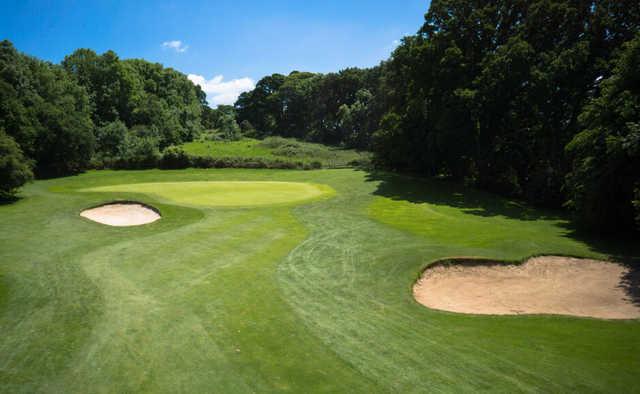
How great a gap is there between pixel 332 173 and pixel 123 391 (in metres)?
37.4

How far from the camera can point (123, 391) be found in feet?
22.3

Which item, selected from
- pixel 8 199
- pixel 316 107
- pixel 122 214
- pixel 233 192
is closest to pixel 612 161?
pixel 233 192

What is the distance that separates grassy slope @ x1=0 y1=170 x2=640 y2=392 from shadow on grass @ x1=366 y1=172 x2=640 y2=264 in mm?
1324

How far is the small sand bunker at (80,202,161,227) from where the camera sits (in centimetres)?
2184

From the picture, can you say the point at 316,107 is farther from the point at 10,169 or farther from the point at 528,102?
the point at 10,169

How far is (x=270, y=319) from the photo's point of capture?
9641 mm

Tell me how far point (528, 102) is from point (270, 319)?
93.4 ft

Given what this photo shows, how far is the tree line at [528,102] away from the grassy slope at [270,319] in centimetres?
463

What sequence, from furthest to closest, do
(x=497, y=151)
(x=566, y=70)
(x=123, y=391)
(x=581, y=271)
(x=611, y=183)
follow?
(x=497, y=151) < (x=566, y=70) < (x=611, y=183) < (x=581, y=271) < (x=123, y=391)

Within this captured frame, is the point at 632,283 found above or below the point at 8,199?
below

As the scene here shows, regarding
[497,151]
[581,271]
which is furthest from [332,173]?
[581,271]

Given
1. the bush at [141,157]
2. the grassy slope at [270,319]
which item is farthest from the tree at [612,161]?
the bush at [141,157]

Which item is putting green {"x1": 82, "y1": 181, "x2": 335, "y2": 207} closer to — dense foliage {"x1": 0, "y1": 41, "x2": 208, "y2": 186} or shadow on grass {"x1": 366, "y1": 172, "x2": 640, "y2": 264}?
shadow on grass {"x1": 366, "y1": 172, "x2": 640, "y2": 264}

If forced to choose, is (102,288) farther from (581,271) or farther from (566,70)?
(566,70)
